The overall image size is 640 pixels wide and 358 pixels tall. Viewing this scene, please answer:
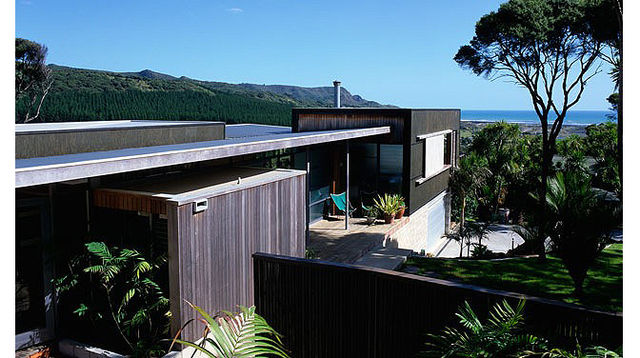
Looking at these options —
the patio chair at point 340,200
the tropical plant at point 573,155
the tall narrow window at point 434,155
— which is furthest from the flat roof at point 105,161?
the tropical plant at point 573,155

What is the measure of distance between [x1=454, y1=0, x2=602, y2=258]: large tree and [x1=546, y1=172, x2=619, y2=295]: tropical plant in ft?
37.3

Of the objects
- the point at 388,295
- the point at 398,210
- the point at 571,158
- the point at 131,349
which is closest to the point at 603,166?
the point at 571,158

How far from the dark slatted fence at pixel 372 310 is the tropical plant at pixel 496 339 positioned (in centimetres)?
18

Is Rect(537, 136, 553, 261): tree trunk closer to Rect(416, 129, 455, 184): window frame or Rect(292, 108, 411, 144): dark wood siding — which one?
Rect(416, 129, 455, 184): window frame

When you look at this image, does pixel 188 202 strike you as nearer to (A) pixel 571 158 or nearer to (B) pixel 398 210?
(B) pixel 398 210

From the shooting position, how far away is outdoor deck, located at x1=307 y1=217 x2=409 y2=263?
448 inches

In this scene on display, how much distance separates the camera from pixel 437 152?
60.8 ft

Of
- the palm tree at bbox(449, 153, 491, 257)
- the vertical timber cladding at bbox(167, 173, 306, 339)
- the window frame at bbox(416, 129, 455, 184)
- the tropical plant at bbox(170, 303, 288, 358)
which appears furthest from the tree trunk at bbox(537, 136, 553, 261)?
the tropical plant at bbox(170, 303, 288, 358)

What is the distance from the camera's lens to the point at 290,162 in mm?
13633

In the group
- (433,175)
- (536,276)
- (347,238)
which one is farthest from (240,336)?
(433,175)

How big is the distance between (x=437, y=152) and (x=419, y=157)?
2354 mm

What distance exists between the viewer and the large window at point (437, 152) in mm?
16984
